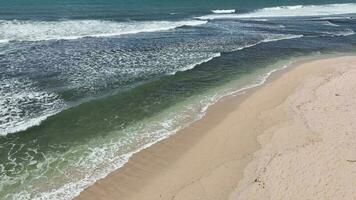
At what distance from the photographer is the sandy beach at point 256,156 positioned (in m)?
13.6

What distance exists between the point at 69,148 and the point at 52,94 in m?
6.25

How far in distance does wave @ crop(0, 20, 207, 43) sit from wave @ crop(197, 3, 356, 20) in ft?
31.1

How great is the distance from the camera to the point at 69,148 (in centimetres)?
1680

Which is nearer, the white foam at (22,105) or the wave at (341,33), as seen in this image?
the white foam at (22,105)

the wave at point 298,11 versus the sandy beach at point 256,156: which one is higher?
the wave at point 298,11

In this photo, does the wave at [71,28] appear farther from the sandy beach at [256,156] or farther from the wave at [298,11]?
the sandy beach at [256,156]

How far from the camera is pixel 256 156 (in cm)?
1592

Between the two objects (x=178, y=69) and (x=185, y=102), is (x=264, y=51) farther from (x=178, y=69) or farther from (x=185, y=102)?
(x=185, y=102)

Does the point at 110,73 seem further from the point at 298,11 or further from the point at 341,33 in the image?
the point at 298,11

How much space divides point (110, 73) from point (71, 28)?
15443 millimetres

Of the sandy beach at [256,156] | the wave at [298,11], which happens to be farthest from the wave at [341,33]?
the sandy beach at [256,156]

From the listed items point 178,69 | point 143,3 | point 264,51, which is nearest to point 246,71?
point 178,69

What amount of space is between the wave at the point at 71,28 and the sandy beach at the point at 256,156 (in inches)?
760

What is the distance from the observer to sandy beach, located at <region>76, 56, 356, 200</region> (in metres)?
13.6
